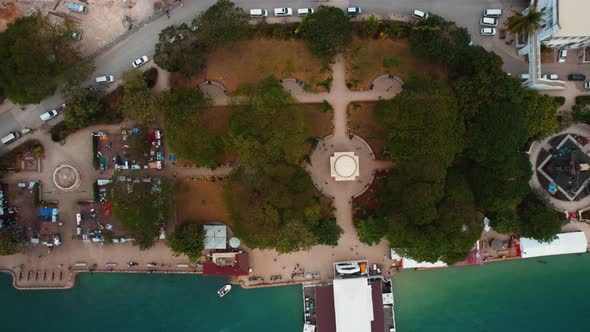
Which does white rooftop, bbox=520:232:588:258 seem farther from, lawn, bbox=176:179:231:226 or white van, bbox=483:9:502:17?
lawn, bbox=176:179:231:226

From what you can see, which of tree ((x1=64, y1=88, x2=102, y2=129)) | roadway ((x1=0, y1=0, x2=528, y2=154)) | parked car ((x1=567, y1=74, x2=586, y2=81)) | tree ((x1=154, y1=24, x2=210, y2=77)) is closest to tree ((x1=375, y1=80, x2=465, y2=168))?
roadway ((x1=0, y1=0, x2=528, y2=154))

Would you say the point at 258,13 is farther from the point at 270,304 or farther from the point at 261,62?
the point at 270,304

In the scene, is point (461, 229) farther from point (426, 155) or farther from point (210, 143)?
point (210, 143)

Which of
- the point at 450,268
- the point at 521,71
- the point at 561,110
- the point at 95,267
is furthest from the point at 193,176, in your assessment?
the point at 561,110

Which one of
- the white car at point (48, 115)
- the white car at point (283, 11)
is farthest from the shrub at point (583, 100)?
the white car at point (48, 115)

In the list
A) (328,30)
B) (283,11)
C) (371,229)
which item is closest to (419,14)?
(328,30)

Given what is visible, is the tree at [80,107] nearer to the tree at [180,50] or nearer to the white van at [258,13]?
the tree at [180,50]
